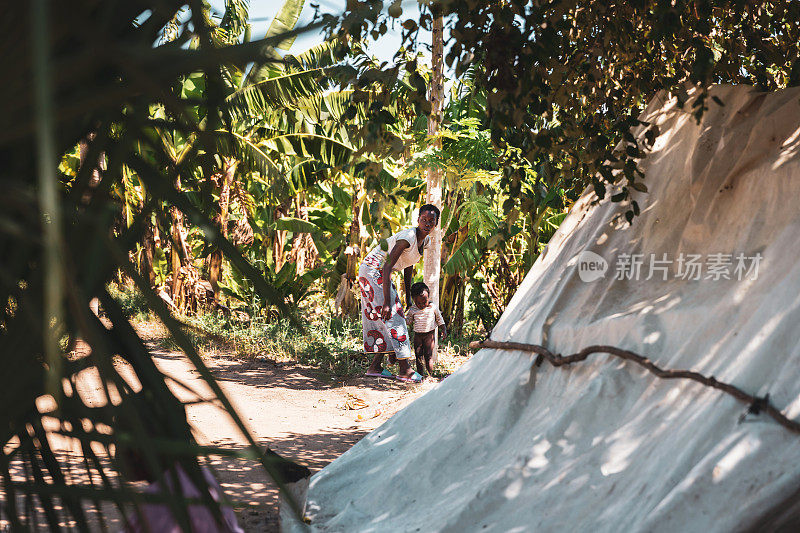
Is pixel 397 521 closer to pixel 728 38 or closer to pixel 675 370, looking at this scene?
pixel 675 370

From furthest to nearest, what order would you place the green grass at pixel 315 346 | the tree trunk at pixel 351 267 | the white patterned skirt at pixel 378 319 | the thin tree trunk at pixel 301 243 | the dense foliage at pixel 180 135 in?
1. the thin tree trunk at pixel 301 243
2. the tree trunk at pixel 351 267
3. the green grass at pixel 315 346
4. the white patterned skirt at pixel 378 319
5. the dense foliage at pixel 180 135

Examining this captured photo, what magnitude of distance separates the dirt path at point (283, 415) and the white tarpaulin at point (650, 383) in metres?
0.74

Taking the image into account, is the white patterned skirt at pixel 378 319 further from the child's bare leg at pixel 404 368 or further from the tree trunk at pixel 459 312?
the tree trunk at pixel 459 312

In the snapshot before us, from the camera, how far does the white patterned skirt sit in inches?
252

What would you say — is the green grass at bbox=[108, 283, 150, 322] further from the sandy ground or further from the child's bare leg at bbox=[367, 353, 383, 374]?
the child's bare leg at bbox=[367, 353, 383, 374]

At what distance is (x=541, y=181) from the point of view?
2.71m

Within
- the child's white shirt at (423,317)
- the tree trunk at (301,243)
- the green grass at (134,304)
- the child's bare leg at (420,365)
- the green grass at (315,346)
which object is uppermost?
the tree trunk at (301,243)

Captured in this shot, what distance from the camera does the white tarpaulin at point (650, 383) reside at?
6.39ft

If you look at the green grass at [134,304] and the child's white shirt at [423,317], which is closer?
the child's white shirt at [423,317]

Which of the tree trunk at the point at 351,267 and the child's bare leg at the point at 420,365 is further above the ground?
the tree trunk at the point at 351,267

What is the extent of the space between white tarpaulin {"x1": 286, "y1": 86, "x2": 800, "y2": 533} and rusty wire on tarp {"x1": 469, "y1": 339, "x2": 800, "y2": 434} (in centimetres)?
3

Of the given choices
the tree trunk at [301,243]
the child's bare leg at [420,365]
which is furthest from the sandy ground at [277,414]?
the tree trunk at [301,243]

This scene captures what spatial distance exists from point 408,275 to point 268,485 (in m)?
2.98

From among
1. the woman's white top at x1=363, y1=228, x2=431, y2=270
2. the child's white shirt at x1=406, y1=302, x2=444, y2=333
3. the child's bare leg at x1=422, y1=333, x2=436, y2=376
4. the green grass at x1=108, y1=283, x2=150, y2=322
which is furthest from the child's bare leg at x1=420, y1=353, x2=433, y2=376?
the green grass at x1=108, y1=283, x2=150, y2=322
